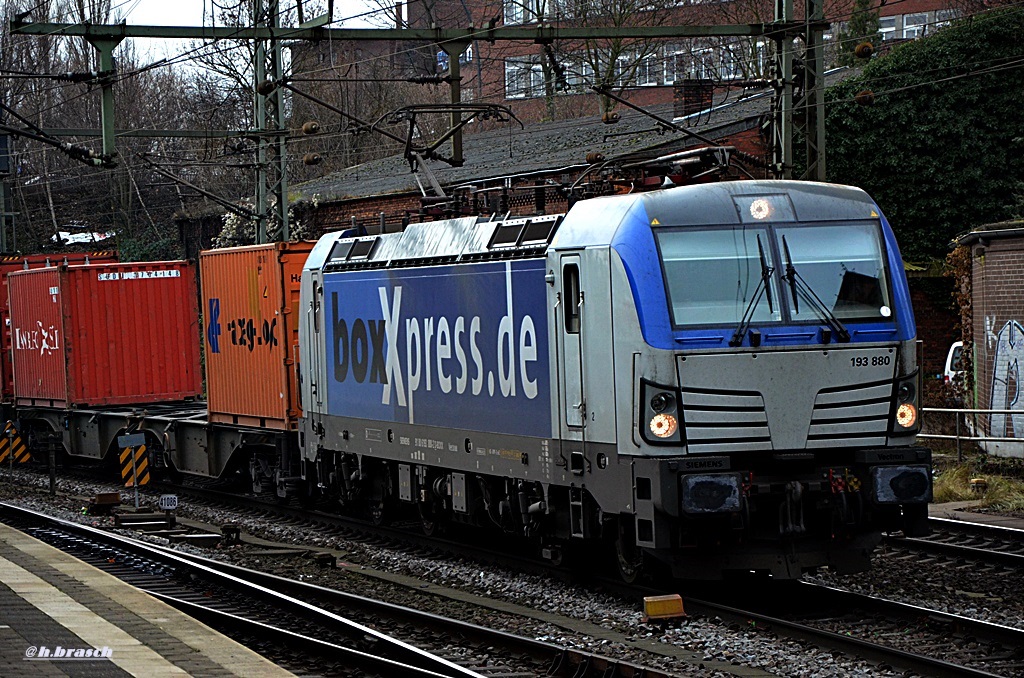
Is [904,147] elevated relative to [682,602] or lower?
elevated

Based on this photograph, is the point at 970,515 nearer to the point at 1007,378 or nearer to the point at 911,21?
the point at 1007,378

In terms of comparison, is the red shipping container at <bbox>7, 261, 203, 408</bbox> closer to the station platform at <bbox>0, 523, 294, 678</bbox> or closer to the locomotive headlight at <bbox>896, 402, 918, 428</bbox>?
the station platform at <bbox>0, 523, 294, 678</bbox>

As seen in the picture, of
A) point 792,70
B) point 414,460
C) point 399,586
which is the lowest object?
point 399,586

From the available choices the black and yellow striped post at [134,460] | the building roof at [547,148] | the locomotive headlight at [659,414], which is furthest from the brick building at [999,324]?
the black and yellow striped post at [134,460]

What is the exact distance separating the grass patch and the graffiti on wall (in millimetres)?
1335

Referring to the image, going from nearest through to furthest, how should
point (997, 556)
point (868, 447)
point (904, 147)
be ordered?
point (868, 447)
point (997, 556)
point (904, 147)

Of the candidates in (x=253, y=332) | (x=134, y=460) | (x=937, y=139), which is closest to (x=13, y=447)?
(x=134, y=460)

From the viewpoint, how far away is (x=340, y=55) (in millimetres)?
60188

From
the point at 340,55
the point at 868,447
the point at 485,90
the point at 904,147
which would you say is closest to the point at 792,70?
the point at 868,447

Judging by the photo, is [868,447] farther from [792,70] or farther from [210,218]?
[210,218]

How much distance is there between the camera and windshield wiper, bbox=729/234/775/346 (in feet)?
35.3

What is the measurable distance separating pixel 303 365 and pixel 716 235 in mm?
7764

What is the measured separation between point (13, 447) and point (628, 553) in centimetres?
1838

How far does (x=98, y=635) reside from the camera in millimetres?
9359
